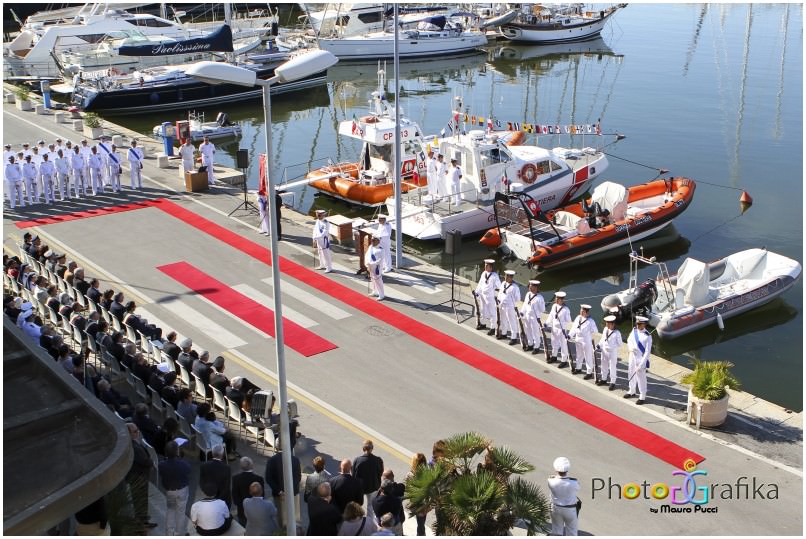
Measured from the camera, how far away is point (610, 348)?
15.2m

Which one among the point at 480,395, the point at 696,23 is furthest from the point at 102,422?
the point at 696,23

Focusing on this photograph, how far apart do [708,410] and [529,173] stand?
41.5 feet

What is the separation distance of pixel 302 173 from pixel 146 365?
19927 mm

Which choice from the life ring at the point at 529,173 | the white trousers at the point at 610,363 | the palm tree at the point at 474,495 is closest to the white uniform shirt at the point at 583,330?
the white trousers at the point at 610,363

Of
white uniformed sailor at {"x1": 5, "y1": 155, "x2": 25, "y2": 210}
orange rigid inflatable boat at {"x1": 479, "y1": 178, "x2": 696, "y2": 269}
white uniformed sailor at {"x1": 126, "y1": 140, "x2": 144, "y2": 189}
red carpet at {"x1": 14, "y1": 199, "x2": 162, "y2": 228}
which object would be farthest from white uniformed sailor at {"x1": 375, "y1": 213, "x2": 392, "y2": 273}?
white uniformed sailor at {"x1": 5, "y1": 155, "x2": 25, "y2": 210}

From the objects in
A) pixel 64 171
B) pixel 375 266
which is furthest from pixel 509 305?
pixel 64 171

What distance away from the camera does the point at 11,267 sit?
1794 cm

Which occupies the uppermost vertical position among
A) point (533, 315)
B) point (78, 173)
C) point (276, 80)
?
point (276, 80)

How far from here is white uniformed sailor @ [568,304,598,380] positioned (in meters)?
15.4

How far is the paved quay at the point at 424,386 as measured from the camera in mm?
12930

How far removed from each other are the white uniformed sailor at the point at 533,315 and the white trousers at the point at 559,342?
0.45 metres

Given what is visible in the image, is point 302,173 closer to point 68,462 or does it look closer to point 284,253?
point 284,253

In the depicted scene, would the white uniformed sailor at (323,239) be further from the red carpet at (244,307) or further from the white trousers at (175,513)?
the white trousers at (175,513)

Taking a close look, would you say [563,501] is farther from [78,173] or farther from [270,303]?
[78,173]
